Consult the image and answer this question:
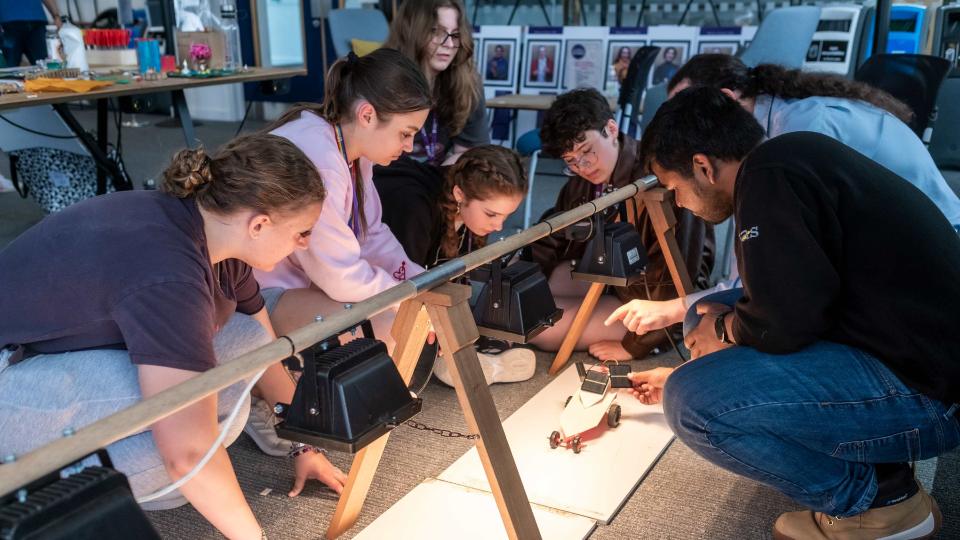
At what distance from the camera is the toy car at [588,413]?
215 centimetres

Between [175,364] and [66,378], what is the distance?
284mm

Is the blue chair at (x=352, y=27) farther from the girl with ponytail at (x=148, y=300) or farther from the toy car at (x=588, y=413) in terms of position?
the girl with ponytail at (x=148, y=300)

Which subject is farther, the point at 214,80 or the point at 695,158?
the point at 214,80

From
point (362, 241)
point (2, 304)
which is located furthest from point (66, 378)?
point (362, 241)

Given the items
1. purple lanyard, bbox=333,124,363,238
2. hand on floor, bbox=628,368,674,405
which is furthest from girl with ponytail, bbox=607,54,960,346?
purple lanyard, bbox=333,124,363,238

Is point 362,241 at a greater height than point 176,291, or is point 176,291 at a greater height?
point 176,291

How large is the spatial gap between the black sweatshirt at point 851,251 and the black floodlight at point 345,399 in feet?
2.29

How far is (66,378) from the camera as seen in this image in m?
1.41

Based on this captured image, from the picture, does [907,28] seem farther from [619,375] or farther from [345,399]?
[345,399]

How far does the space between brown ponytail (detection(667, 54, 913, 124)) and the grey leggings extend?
Result: 1.70 meters

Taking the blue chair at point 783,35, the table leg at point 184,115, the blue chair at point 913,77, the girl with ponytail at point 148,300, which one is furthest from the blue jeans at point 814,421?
the blue chair at point 783,35

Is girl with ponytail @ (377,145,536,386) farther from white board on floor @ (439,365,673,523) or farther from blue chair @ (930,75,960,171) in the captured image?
blue chair @ (930,75,960,171)

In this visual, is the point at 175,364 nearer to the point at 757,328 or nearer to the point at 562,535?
the point at 562,535

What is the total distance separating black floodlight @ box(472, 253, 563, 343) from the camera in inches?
63.1
